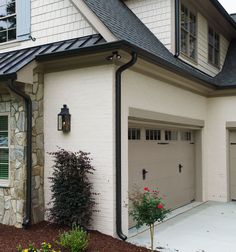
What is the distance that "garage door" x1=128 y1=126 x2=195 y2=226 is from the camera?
26.1ft

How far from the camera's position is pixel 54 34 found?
7.91m

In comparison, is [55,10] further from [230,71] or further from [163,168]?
[230,71]

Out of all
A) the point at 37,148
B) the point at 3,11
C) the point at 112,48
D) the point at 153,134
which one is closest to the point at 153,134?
the point at 153,134

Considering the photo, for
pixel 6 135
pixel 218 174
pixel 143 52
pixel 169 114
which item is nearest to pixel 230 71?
pixel 218 174

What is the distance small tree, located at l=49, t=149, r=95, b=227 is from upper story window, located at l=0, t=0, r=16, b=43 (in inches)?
156

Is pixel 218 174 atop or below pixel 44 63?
below

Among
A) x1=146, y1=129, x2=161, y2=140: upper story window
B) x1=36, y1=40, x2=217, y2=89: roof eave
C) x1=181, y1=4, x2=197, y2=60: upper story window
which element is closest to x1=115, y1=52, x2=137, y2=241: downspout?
x1=36, y1=40, x2=217, y2=89: roof eave

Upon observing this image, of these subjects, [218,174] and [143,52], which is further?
[218,174]

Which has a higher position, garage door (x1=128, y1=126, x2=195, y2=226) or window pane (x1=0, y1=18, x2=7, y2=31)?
window pane (x1=0, y1=18, x2=7, y2=31)

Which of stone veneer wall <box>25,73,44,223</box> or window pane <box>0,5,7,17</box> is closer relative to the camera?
stone veneer wall <box>25,73,44,223</box>

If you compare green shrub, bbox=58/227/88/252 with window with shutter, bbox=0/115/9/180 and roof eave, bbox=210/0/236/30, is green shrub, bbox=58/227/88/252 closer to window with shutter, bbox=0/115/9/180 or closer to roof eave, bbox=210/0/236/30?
window with shutter, bbox=0/115/9/180

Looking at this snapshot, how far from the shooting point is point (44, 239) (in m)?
6.14

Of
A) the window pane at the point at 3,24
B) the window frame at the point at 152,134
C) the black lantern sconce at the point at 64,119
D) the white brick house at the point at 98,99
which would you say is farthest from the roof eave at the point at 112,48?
the window pane at the point at 3,24

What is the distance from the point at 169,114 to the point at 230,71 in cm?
475
